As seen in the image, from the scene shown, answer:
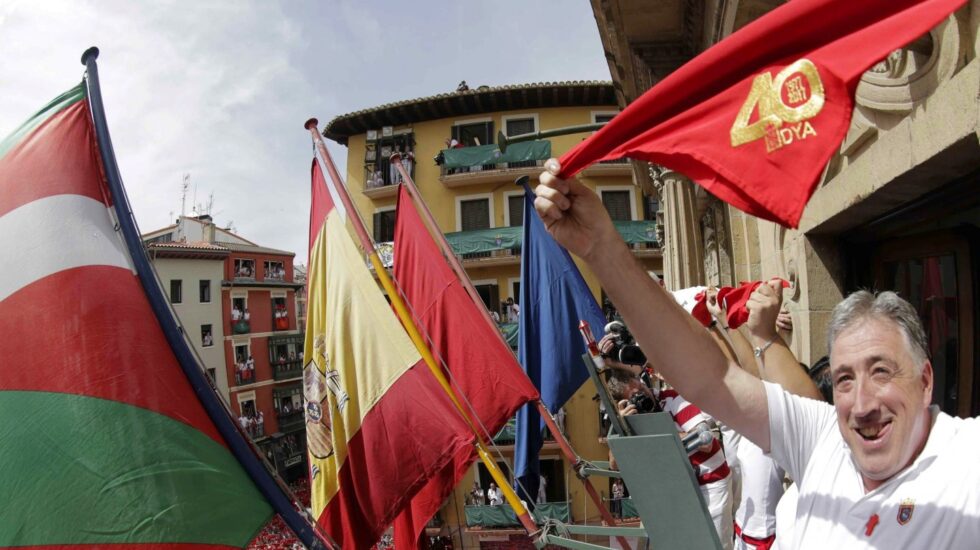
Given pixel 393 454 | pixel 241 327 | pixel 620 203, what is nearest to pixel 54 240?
pixel 393 454

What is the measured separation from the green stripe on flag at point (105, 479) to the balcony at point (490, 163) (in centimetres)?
1784

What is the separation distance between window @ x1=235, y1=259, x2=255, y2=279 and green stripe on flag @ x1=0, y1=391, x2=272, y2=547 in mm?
31178

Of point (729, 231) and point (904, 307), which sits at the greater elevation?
point (729, 231)

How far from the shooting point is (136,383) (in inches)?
99.5

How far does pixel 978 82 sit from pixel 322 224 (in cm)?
384

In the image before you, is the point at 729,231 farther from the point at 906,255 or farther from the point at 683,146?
the point at 683,146

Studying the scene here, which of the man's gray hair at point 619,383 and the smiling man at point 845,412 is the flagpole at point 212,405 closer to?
the man's gray hair at point 619,383

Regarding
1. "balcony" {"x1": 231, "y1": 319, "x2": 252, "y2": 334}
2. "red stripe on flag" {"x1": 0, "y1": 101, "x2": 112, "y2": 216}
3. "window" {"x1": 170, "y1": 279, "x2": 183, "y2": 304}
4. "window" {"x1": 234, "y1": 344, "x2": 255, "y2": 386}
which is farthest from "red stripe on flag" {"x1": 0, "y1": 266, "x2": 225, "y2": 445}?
"balcony" {"x1": 231, "y1": 319, "x2": 252, "y2": 334}

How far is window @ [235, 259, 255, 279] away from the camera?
31688 millimetres

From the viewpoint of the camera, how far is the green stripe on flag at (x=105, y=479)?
221 centimetres

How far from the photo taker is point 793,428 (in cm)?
151

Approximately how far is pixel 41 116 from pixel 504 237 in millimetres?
17524

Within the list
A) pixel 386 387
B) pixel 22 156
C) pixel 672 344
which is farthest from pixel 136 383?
pixel 672 344

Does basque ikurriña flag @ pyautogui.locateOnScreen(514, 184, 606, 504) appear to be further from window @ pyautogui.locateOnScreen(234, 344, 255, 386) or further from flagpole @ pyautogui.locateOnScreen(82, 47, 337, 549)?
window @ pyautogui.locateOnScreen(234, 344, 255, 386)
